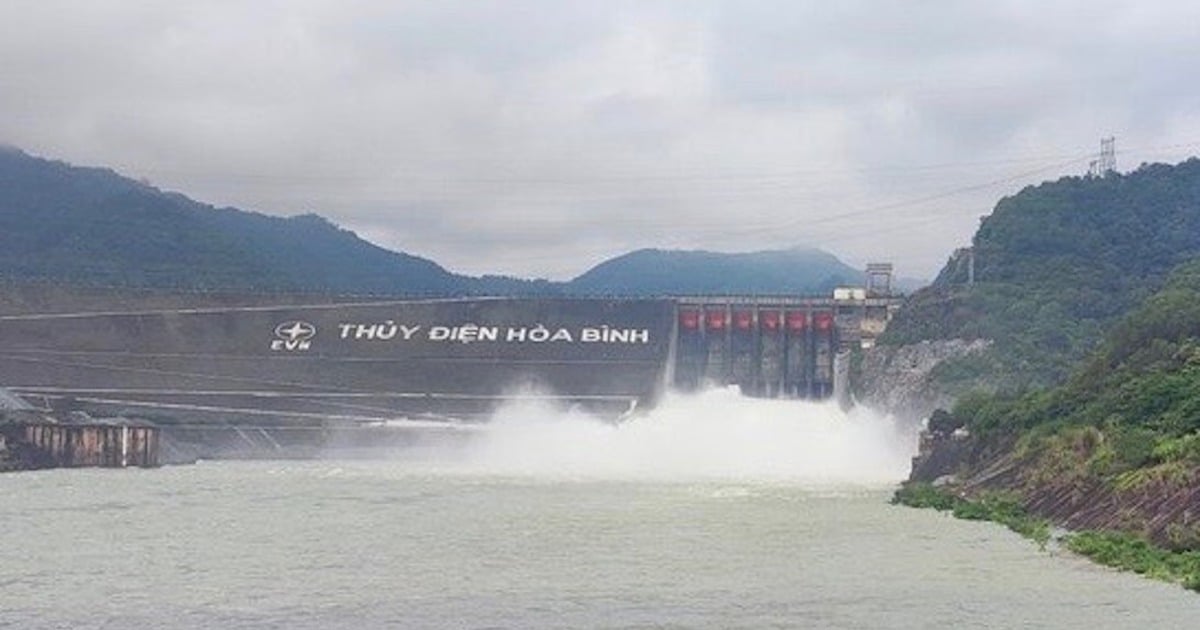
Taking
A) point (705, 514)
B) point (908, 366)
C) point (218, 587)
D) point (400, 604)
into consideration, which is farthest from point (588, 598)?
point (908, 366)

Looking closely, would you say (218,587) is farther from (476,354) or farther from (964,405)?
(476,354)

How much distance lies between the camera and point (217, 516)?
43.9 m

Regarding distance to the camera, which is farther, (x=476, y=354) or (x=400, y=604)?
(x=476, y=354)

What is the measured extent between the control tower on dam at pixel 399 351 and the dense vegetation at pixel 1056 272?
27.9ft

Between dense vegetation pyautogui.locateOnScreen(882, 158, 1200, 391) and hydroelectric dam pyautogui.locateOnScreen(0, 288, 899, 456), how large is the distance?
8252 millimetres

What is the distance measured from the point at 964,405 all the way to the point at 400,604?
4047 cm

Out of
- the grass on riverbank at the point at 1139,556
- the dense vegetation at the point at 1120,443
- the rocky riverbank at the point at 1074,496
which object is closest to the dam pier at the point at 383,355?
the dense vegetation at the point at 1120,443

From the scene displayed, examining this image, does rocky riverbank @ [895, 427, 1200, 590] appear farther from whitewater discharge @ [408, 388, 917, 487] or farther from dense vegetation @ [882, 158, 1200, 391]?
dense vegetation @ [882, 158, 1200, 391]

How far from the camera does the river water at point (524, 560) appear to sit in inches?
974

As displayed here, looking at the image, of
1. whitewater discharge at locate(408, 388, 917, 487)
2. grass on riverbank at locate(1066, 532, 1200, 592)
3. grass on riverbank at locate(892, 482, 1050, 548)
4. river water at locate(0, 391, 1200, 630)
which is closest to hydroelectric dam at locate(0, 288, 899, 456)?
whitewater discharge at locate(408, 388, 917, 487)

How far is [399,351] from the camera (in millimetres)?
101062

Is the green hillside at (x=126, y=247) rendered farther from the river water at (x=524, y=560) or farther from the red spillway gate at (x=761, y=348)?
the river water at (x=524, y=560)

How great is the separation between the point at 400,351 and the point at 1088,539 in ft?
233

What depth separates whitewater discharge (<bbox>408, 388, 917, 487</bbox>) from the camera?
7756 centimetres
